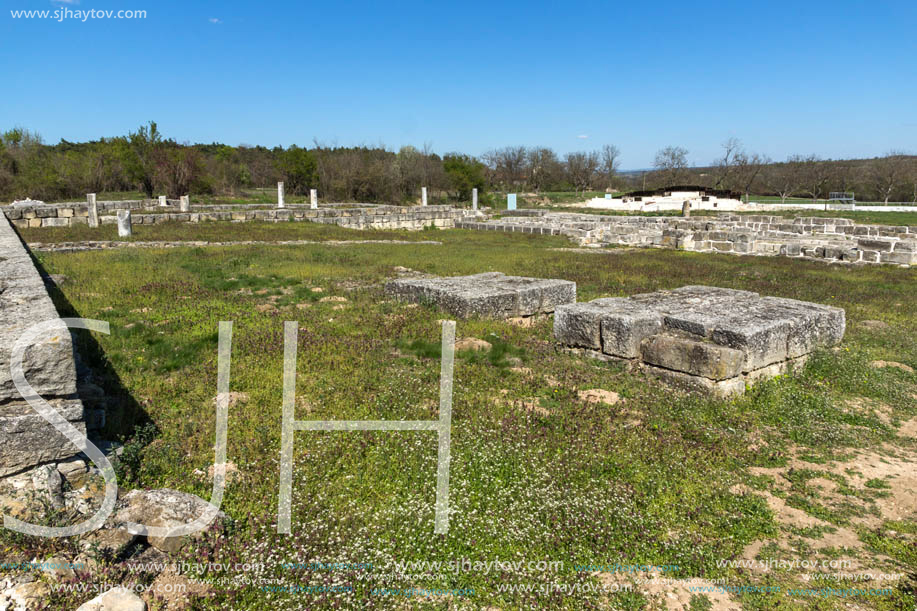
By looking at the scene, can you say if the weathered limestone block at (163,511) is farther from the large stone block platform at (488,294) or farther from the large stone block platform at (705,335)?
the large stone block platform at (488,294)

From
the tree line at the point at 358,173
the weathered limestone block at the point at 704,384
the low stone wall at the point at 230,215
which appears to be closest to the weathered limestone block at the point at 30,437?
the weathered limestone block at the point at 704,384

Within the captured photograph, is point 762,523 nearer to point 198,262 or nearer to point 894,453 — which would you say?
point 894,453

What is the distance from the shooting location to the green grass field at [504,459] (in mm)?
3241

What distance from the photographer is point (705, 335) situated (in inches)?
256

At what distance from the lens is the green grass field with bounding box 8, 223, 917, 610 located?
324 cm

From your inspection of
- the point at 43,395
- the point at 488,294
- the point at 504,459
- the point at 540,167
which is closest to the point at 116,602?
the point at 43,395

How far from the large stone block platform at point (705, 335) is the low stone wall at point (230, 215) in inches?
785

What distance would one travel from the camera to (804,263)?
17.5 meters

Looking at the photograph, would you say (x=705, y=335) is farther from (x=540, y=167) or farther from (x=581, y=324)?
(x=540, y=167)

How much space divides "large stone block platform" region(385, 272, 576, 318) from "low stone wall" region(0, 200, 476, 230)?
54.9ft

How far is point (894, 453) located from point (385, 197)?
39.4 metres

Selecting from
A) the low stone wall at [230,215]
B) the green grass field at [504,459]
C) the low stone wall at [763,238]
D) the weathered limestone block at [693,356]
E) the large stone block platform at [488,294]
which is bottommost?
the green grass field at [504,459]

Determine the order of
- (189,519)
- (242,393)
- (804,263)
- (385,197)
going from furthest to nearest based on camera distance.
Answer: (385,197) → (804,263) → (242,393) → (189,519)

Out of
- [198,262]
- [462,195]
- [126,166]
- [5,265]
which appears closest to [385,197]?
[462,195]
